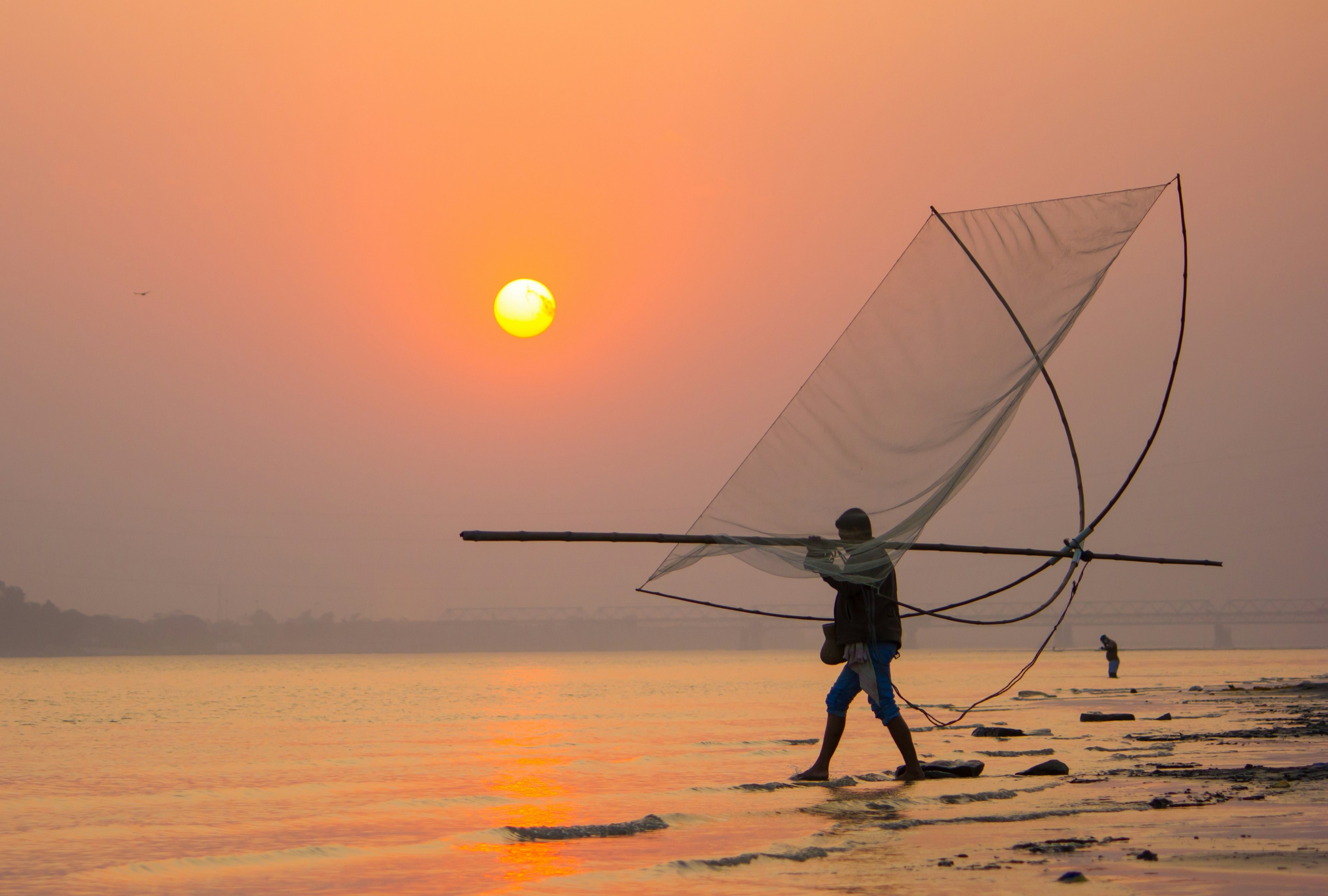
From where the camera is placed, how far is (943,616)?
8.23 metres

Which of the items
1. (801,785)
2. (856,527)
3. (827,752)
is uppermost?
(856,527)

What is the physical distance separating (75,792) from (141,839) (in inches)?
134

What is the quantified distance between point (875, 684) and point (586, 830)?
276cm

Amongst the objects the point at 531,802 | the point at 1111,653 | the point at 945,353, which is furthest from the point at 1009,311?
the point at 1111,653

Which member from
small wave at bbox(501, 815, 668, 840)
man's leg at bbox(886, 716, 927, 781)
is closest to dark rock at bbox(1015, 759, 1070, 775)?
man's leg at bbox(886, 716, 927, 781)

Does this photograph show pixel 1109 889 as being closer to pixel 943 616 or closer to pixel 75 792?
pixel 943 616

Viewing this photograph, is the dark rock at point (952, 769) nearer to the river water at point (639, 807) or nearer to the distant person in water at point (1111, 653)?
the river water at point (639, 807)

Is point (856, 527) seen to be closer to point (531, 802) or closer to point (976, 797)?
point (976, 797)

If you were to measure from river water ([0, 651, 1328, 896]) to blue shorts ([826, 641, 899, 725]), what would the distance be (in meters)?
0.58

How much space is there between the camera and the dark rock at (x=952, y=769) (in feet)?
30.5

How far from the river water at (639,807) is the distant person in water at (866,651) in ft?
1.05

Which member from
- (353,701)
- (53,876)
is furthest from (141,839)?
(353,701)

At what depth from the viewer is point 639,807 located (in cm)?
834

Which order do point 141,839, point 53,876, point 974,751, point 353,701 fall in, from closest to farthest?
point 53,876 < point 141,839 < point 974,751 < point 353,701
